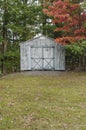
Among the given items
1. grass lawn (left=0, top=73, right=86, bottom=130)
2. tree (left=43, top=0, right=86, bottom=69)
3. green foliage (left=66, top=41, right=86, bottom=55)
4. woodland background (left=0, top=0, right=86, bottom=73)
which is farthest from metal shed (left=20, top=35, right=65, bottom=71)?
grass lawn (left=0, top=73, right=86, bottom=130)

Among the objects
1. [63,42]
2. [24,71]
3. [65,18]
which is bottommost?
[24,71]

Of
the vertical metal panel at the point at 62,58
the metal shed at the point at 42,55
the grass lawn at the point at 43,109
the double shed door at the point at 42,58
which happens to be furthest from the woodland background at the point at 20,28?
the grass lawn at the point at 43,109

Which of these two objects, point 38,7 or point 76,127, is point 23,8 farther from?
point 76,127

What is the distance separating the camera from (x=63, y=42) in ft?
58.6

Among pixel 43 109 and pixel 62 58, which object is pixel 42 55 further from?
pixel 43 109

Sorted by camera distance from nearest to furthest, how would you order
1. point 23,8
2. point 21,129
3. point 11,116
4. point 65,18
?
1. point 21,129
2. point 11,116
3. point 65,18
4. point 23,8

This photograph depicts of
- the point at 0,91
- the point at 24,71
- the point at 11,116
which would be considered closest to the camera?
the point at 11,116

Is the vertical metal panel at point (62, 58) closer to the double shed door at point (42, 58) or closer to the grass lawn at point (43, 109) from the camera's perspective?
the double shed door at point (42, 58)

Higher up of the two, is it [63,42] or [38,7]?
[38,7]

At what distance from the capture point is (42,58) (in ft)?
63.6

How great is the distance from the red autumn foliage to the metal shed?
1688 mm

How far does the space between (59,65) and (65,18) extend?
3.59m

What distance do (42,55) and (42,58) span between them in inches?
8.4

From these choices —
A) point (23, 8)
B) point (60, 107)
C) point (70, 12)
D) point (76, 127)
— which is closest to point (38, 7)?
point (23, 8)
